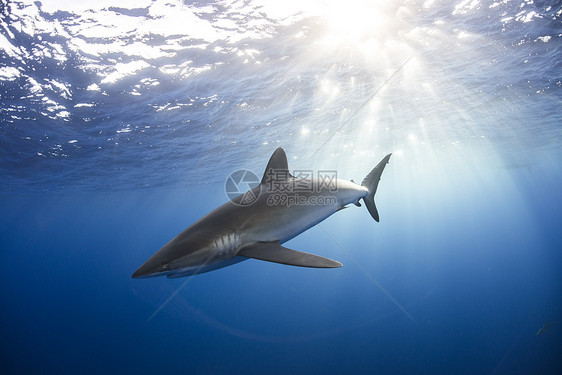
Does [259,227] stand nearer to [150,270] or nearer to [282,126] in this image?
[150,270]

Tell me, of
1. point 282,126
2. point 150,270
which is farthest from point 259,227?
point 282,126

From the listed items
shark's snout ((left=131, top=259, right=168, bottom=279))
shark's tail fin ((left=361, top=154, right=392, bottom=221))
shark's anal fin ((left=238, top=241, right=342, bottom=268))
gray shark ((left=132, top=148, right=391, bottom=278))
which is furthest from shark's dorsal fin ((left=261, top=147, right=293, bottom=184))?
shark's tail fin ((left=361, top=154, right=392, bottom=221))

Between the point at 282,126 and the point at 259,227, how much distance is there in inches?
561

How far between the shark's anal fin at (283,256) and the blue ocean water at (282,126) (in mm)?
6999

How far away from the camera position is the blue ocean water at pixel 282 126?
7488 millimetres

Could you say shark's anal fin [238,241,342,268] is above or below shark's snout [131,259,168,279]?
below

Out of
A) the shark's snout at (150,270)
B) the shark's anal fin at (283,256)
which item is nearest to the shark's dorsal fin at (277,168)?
the shark's anal fin at (283,256)

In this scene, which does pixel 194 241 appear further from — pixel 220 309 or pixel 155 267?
pixel 220 309

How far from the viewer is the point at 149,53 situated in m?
7.97

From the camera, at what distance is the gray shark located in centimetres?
238

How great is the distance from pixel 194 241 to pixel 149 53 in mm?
8189
